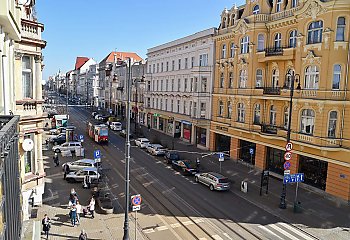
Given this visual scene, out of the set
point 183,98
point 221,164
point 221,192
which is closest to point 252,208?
point 221,192

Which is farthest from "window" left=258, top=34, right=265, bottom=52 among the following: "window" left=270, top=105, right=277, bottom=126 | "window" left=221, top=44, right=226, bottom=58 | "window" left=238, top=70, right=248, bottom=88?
"window" left=221, top=44, right=226, bottom=58

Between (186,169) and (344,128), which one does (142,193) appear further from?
(344,128)

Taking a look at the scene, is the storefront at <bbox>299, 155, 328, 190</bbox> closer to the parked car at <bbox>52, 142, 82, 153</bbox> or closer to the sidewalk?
the sidewalk

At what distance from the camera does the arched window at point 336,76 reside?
872 inches

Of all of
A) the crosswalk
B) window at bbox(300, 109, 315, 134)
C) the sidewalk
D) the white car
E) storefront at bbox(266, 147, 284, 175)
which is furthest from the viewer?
the white car

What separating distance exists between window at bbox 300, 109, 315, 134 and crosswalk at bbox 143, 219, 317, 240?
30.2ft

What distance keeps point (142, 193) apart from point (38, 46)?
12.3 metres

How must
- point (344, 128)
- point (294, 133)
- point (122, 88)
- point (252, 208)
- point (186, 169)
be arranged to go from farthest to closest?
point (122, 88)
point (186, 169)
point (294, 133)
point (344, 128)
point (252, 208)

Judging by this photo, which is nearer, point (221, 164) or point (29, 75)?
point (29, 75)

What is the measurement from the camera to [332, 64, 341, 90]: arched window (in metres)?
22.2

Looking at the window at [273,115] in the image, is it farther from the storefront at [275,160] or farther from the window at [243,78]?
the window at [243,78]

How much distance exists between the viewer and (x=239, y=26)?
104 ft

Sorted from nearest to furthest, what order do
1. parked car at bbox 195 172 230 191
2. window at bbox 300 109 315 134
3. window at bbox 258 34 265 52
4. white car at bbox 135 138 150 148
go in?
parked car at bbox 195 172 230 191, window at bbox 300 109 315 134, window at bbox 258 34 265 52, white car at bbox 135 138 150 148

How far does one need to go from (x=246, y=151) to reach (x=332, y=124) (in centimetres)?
1102
